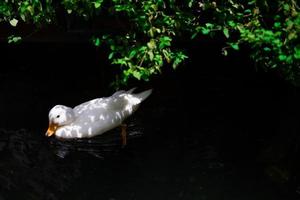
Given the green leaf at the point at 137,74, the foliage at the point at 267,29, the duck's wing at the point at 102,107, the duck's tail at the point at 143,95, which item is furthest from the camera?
the duck's tail at the point at 143,95

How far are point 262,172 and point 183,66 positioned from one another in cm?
304

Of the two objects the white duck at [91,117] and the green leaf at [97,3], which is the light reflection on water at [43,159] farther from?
the green leaf at [97,3]

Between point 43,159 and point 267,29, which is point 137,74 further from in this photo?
point 43,159

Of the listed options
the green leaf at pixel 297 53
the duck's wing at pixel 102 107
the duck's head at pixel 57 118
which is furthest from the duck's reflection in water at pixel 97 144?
the green leaf at pixel 297 53

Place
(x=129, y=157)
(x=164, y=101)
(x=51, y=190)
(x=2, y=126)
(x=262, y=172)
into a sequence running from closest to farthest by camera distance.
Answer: (x=51, y=190), (x=262, y=172), (x=129, y=157), (x=2, y=126), (x=164, y=101)

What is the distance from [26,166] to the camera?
4809 millimetres

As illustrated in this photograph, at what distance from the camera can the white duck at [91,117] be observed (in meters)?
5.38

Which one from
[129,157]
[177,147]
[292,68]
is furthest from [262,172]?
[292,68]

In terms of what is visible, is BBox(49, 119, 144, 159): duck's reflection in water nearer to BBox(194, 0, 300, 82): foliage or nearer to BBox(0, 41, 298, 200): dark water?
BBox(0, 41, 298, 200): dark water

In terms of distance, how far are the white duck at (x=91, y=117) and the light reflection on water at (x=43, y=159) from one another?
95 mm

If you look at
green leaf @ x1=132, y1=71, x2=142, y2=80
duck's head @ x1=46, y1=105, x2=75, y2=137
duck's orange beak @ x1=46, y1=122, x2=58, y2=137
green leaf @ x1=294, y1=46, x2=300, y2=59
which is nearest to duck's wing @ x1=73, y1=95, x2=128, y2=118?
duck's head @ x1=46, y1=105, x2=75, y2=137

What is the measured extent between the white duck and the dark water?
12 cm

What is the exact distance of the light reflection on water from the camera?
4445mm

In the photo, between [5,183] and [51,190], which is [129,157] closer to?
[51,190]
